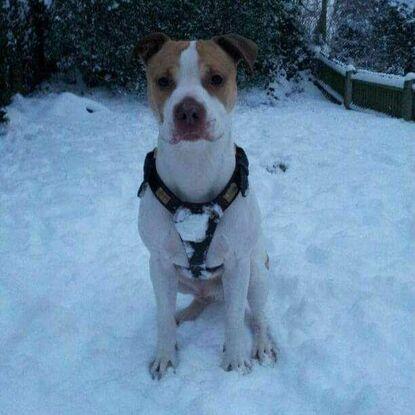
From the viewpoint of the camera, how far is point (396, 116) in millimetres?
8805

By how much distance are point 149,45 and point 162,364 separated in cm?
180

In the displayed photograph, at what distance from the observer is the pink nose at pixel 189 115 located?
212 centimetres

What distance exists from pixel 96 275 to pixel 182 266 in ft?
4.48

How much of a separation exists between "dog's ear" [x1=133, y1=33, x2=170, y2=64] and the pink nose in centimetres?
64

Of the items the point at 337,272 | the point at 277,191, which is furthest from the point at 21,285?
the point at 277,191

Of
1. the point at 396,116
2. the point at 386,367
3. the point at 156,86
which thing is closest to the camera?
the point at 156,86

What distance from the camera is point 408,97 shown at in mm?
8242

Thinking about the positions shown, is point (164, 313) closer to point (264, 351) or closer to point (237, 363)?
point (237, 363)

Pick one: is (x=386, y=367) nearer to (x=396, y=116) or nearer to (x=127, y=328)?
(x=127, y=328)

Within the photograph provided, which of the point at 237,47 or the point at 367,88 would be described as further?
the point at 367,88

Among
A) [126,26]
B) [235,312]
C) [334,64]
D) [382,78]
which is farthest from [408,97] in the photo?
[235,312]

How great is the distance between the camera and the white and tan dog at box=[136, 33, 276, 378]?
2217mm

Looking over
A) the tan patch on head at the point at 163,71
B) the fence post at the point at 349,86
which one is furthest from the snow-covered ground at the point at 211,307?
the fence post at the point at 349,86

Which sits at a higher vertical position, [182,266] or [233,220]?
[233,220]
